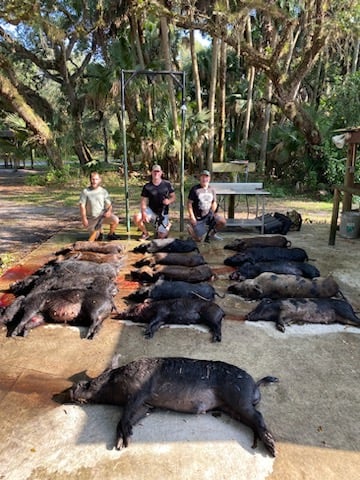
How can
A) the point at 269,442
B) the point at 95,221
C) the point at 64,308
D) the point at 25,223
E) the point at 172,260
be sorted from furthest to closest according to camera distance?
the point at 25,223
the point at 95,221
the point at 172,260
the point at 64,308
the point at 269,442

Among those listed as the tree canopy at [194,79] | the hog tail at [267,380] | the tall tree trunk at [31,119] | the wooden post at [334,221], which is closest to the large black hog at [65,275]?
the hog tail at [267,380]

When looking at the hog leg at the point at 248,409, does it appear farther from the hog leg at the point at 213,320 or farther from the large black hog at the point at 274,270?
the large black hog at the point at 274,270

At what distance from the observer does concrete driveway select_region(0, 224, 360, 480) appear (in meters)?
2.32

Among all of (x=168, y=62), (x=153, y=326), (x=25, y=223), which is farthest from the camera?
(x=168, y=62)

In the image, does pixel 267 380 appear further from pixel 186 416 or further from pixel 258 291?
pixel 258 291

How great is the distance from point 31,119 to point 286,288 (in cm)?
1453

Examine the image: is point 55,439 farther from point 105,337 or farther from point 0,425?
point 105,337

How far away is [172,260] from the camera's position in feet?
18.6

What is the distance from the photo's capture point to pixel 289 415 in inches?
108

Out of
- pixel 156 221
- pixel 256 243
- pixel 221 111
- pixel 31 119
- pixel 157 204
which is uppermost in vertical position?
pixel 221 111

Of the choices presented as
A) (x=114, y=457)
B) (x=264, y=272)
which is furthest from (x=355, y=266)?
(x=114, y=457)

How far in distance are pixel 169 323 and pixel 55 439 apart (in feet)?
5.73

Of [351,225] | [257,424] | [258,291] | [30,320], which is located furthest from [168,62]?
[257,424]

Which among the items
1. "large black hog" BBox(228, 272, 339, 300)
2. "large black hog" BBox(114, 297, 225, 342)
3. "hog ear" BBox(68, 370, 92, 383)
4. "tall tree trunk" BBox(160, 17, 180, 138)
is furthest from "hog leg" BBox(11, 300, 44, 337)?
"tall tree trunk" BBox(160, 17, 180, 138)
